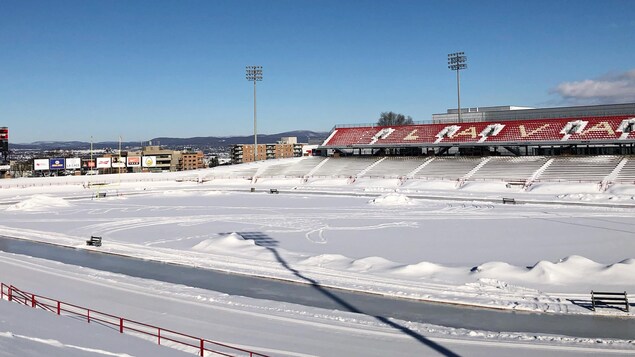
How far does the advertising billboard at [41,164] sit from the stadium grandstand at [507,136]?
41808 millimetres

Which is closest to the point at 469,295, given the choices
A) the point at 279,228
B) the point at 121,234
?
the point at 279,228

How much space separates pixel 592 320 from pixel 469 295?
4.41 meters

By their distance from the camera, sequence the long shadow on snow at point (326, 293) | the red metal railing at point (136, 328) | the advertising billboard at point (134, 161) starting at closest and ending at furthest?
the red metal railing at point (136, 328)
the long shadow on snow at point (326, 293)
the advertising billboard at point (134, 161)

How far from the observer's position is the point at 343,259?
27.1 meters

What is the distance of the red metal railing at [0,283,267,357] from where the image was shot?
50.6 feet

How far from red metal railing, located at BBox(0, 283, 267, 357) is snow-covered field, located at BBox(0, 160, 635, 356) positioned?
2.71 feet

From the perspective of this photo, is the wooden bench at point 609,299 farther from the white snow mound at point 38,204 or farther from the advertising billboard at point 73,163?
the advertising billboard at point 73,163

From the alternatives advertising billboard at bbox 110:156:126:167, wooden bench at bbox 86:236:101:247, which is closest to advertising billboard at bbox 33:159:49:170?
advertising billboard at bbox 110:156:126:167

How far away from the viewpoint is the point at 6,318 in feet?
54.2

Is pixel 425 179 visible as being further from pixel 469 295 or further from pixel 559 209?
pixel 469 295

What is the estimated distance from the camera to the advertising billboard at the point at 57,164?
83.9 metres

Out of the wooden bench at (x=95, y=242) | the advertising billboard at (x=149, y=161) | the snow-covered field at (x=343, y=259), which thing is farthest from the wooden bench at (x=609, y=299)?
the advertising billboard at (x=149, y=161)

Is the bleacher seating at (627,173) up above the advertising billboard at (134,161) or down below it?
below

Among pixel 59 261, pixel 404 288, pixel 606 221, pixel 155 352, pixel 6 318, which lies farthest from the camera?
pixel 606 221
